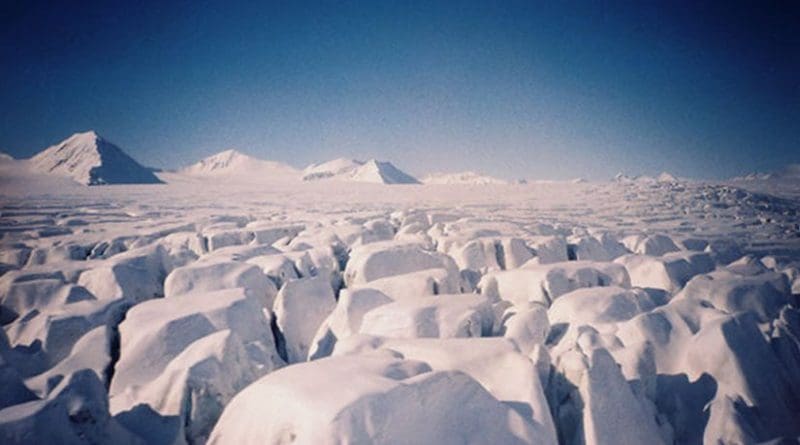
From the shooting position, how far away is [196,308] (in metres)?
6.26

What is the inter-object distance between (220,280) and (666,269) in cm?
982

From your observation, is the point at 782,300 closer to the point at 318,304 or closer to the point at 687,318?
the point at 687,318

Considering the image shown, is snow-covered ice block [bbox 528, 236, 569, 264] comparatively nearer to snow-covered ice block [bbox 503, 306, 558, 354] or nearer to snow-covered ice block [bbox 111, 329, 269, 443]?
snow-covered ice block [bbox 503, 306, 558, 354]

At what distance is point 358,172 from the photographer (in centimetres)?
10850

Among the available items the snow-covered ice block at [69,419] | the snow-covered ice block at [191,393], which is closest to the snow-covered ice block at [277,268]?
the snow-covered ice block at [191,393]

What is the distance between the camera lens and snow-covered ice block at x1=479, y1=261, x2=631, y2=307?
802 centimetres

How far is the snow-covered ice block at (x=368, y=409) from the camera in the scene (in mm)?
2973

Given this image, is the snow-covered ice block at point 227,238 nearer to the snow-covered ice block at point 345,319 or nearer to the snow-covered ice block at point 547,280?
the snow-covered ice block at point 345,319

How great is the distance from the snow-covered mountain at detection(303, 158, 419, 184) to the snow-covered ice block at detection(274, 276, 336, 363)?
80473 mm

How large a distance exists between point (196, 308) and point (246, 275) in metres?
2.51

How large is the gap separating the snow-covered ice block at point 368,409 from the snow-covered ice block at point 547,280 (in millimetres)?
4651

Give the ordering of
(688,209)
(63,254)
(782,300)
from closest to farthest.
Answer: (782,300) → (63,254) → (688,209)

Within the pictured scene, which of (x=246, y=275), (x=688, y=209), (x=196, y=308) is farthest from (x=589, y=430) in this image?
(x=688, y=209)

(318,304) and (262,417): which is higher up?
(262,417)
